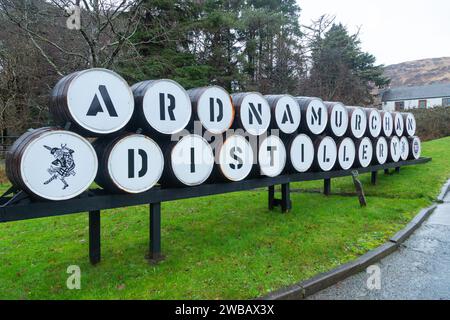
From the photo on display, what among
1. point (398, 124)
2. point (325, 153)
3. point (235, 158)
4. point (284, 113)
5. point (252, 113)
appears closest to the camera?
point (235, 158)

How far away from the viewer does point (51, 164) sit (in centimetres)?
323

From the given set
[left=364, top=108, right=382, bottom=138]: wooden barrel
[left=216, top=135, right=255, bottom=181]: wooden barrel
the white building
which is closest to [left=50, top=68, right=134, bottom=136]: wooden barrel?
[left=216, top=135, right=255, bottom=181]: wooden barrel

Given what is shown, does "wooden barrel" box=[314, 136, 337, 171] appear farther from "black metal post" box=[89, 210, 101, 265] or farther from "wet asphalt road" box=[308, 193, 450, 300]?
"black metal post" box=[89, 210, 101, 265]

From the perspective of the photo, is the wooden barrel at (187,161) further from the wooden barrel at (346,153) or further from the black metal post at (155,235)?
the wooden barrel at (346,153)

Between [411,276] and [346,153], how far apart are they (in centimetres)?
393

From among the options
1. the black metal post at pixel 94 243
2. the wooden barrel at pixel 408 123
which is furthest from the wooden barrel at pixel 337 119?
the black metal post at pixel 94 243

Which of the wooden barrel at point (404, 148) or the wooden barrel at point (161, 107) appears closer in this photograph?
the wooden barrel at point (161, 107)

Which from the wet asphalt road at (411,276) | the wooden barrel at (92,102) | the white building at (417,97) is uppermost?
the white building at (417,97)

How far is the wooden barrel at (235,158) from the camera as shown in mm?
4973

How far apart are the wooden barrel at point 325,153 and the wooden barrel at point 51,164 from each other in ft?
15.3

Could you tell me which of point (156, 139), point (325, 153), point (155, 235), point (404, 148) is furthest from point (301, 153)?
point (404, 148)

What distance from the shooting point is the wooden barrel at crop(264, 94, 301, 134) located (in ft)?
19.4

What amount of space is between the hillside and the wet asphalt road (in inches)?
3692

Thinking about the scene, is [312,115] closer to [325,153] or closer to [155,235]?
[325,153]
